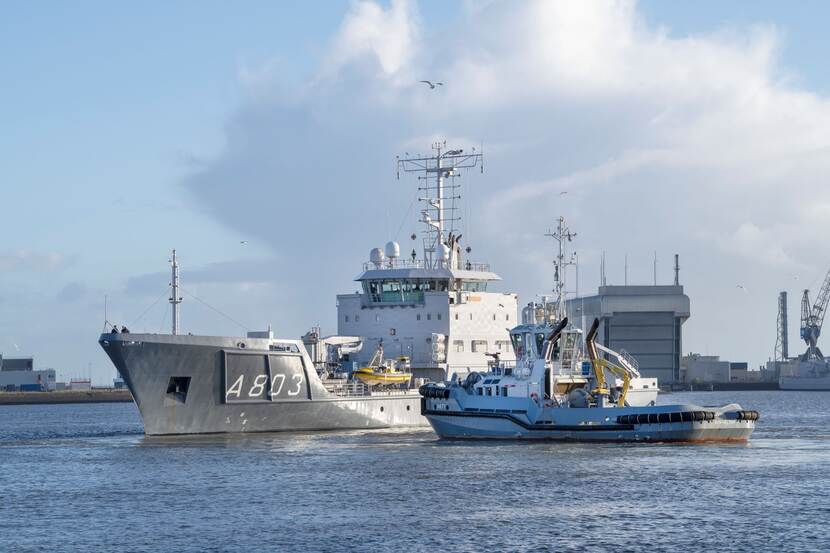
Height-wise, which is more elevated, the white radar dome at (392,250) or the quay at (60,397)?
the white radar dome at (392,250)

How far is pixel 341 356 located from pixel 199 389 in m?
11.8

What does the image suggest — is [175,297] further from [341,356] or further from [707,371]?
[707,371]

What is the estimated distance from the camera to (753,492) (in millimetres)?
36438

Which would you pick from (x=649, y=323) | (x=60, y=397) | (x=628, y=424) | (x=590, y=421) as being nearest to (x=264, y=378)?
(x=590, y=421)

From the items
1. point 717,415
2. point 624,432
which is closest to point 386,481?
point 624,432

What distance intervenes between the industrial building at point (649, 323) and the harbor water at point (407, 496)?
3944 inches

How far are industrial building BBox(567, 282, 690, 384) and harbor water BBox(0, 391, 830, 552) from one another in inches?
3944

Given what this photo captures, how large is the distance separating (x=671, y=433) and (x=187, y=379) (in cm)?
1941

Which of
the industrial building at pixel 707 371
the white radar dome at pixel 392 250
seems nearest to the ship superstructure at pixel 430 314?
the white radar dome at pixel 392 250

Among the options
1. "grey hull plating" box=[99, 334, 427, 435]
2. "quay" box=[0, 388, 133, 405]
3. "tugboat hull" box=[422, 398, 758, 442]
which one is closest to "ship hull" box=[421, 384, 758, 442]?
"tugboat hull" box=[422, 398, 758, 442]

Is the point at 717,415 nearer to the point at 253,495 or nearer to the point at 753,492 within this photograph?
the point at 753,492

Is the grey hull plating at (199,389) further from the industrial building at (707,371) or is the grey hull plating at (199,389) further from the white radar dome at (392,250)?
the industrial building at (707,371)

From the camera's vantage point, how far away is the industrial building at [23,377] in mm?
159125

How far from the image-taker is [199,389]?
5156 cm
